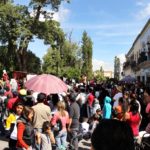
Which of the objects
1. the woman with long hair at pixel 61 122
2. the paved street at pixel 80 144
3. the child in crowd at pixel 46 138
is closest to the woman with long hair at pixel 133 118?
the woman with long hair at pixel 61 122

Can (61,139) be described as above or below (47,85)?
below

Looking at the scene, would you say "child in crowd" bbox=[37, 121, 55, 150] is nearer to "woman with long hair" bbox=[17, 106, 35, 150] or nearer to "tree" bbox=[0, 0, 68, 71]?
"woman with long hair" bbox=[17, 106, 35, 150]

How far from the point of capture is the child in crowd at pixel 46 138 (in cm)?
877

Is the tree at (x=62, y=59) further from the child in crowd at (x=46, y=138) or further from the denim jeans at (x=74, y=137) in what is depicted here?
the child in crowd at (x=46, y=138)

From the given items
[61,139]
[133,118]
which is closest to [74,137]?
[61,139]

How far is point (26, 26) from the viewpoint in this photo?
39.6m

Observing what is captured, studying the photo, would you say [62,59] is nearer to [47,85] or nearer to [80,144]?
[80,144]

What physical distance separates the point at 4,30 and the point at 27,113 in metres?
32.4

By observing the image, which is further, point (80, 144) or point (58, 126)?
point (80, 144)

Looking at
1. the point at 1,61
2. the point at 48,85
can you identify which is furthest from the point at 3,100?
the point at 1,61

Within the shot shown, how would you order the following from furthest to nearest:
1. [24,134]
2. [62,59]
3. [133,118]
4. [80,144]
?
[62,59], [80,144], [133,118], [24,134]

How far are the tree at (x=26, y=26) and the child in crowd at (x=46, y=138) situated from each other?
29.9 m

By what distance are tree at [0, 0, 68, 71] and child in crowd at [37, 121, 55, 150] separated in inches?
1178

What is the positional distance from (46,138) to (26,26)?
31423 millimetres
